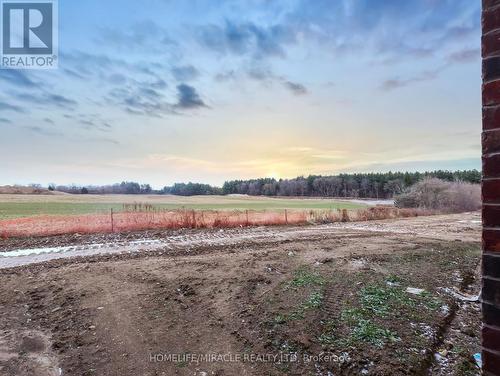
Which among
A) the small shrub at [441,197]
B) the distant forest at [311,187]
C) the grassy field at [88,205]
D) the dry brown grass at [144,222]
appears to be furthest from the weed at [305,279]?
the distant forest at [311,187]

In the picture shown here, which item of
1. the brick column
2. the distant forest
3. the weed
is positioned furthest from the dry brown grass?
the distant forest

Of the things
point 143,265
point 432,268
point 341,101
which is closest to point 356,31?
point 341,101

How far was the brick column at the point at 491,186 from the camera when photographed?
1.17 m

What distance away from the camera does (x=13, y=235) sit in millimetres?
12547

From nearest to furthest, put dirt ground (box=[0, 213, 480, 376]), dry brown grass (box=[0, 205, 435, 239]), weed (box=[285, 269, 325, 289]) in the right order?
dirt ground (box=[0, 213, 480, 376])
weed (box=[285, 269, 325, 289])
dry brown grass (box=[0, 205, 435, 239])

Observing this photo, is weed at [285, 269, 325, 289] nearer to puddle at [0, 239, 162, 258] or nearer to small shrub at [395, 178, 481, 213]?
puddle at [0, 239, 162, 258]

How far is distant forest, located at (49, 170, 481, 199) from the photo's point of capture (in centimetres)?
7606

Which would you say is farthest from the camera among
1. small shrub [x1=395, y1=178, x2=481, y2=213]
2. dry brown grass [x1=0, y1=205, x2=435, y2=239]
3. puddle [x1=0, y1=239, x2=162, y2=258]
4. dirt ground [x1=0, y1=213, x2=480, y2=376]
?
small shrub [x1=395, y1=178, x2=481, y2=213]

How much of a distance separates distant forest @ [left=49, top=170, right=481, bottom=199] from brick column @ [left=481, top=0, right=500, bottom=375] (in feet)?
250

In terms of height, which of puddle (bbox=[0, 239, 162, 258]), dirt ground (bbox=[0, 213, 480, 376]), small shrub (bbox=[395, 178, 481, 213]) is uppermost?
small shrub (bbox=[395, 178, 481, 213])

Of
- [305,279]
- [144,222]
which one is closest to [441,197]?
[144,222]

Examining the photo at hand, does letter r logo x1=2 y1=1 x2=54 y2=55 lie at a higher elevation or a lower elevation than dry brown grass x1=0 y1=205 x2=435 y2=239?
higher

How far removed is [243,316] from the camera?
4.18 metres

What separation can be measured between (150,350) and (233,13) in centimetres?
962
